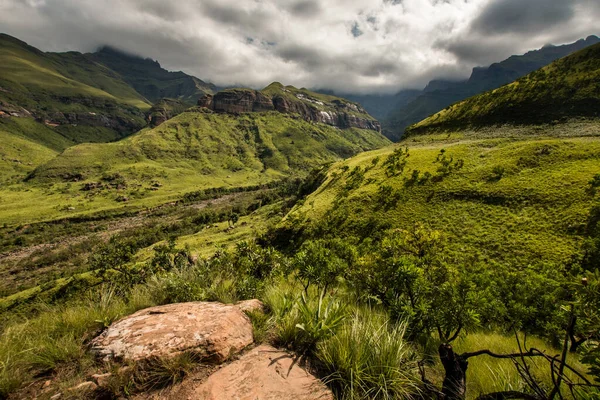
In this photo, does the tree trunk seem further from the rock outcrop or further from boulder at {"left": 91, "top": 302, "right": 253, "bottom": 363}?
boulder at {"left": 91, "top": 302, "right": 253, "bottom": 363}

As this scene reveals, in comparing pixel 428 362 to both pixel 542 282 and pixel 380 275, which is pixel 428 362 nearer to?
pixel 380 275

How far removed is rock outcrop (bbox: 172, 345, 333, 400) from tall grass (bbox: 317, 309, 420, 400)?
1.04 feet

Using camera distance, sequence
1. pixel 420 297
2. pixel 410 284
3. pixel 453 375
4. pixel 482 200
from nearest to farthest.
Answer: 1. pixel 453 375
2. pixel 410 284
3. pixel 420 297
4. pixel 482 200

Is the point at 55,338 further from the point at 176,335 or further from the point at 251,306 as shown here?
the point at 251,306

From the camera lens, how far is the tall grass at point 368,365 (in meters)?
3.79

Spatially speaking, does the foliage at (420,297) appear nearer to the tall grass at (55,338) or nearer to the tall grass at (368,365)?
the tall grass at (368,365)

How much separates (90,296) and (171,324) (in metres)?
3.56

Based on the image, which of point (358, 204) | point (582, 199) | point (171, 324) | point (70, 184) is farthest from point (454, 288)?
point (70, 184)

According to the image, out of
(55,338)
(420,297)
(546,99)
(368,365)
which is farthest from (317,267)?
(546,99)

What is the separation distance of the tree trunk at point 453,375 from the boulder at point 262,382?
65.0 inches

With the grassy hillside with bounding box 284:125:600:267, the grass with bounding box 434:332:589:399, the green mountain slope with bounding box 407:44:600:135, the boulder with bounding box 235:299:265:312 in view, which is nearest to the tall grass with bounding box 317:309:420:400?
the grass with bounding box 434:332:589:399

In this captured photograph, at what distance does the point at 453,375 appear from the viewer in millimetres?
3521

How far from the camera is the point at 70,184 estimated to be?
180875 mm

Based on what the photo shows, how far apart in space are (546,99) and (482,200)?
125 ft
